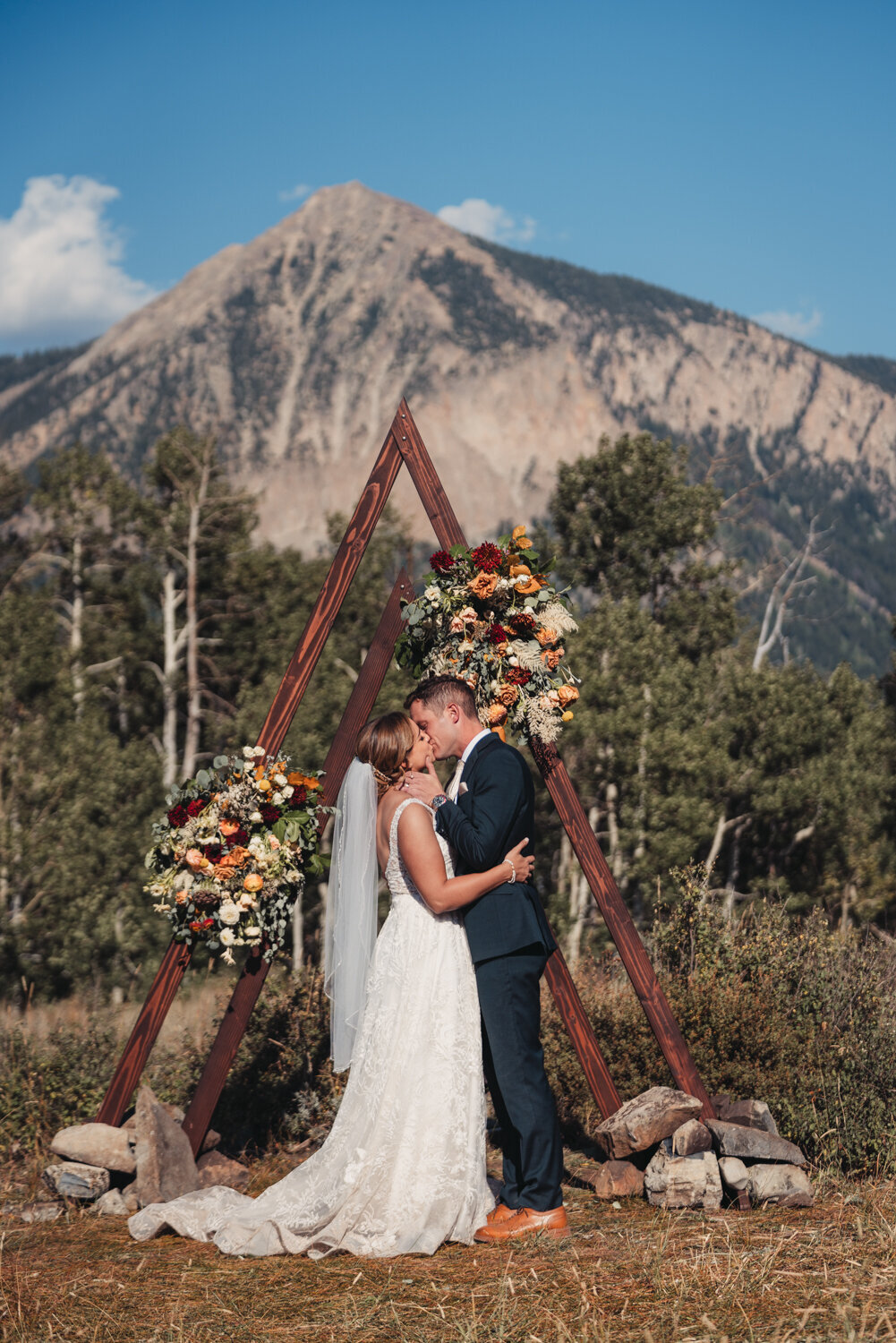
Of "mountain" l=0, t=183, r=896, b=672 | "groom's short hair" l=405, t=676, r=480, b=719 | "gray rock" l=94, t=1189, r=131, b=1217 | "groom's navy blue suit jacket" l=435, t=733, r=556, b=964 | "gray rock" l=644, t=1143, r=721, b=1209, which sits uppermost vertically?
"mountain" l=0, t=183, r=896, b=672

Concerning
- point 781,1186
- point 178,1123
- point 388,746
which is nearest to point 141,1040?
point 178,1123

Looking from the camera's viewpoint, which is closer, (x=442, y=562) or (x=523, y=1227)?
(x=523, y=1227)

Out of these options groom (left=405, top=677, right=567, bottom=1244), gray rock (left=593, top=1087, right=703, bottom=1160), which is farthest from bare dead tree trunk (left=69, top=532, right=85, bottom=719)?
groom (left=405, top=677, right=567, bottom=1244)

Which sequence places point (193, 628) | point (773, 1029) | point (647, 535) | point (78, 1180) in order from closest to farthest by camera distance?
point (78, 1180)
point (773, 1029)
point (647, 535)
point (193, 628)

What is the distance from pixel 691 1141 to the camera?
5438 mm

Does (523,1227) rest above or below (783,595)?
below

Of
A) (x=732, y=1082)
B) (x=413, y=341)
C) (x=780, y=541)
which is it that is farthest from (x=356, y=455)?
(x=732, y=1082)

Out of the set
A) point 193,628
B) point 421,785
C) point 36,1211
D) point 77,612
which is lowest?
point 36,1211

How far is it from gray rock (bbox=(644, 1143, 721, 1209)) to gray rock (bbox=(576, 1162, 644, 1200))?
196 mm

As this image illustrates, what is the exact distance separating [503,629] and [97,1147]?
352cm

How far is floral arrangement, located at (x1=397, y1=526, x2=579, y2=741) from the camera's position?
575 centimetres

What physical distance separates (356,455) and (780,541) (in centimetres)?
6240

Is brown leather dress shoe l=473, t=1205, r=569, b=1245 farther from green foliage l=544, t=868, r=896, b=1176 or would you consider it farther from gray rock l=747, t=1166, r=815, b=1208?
green foliage l=544, t=868, r=896, b=1176

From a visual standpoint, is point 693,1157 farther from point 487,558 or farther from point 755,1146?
point 487,558
